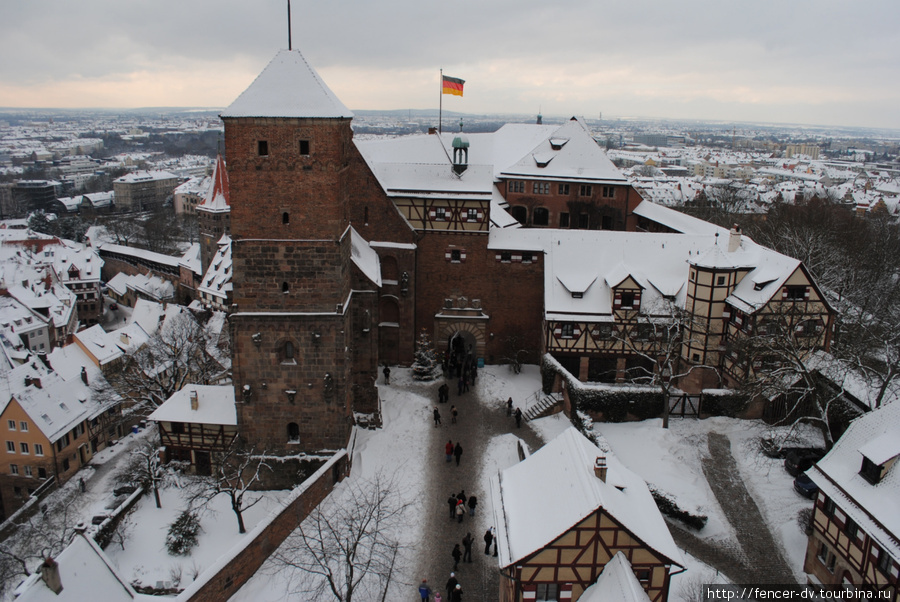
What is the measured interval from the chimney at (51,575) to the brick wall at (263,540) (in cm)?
376

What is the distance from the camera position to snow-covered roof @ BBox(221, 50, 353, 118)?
1071 inches

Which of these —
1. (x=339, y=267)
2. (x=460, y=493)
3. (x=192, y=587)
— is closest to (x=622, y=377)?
(x=460, y=493)

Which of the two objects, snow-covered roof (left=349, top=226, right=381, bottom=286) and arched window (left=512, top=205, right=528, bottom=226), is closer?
snow-covered roof (left=349, top=226, right=381, bottom=286)

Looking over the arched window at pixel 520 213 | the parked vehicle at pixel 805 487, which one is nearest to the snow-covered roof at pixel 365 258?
the arched window at pixel 520 213

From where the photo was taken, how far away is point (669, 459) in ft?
101

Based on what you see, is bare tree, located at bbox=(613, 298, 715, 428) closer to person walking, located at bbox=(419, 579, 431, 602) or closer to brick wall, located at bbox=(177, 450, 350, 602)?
brick wall, located at bbox=(177, 450, 350, 602)

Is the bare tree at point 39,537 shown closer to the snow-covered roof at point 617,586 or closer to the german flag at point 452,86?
the snow-covered roof at point 617,586

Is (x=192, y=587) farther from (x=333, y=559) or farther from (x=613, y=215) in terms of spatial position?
(x=613, y=215)

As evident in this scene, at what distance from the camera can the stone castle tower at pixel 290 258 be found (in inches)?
1086

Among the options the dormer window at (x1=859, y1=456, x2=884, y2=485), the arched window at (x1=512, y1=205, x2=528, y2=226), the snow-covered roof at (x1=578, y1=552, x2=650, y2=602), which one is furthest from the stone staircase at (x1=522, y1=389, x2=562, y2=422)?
the arched window at (x1=512, y1=205, x2=528, y2=226)

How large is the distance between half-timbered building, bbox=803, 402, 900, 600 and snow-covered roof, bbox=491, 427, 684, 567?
627 cm

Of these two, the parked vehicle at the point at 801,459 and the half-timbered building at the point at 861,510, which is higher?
the half-timbered building at the point at 861,510

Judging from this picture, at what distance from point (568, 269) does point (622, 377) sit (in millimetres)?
6642

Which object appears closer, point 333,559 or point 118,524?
point 333,559
